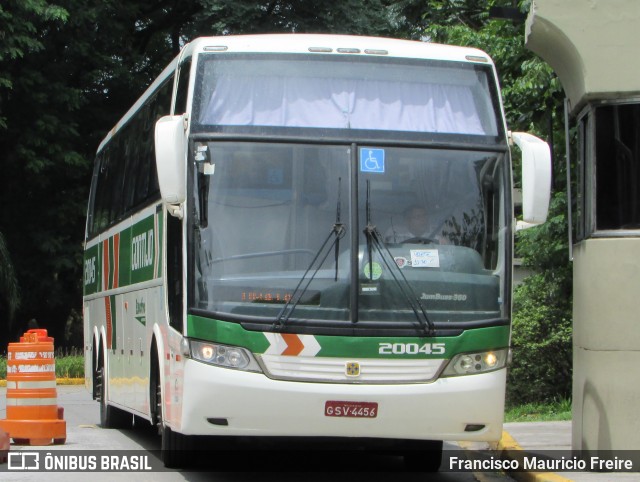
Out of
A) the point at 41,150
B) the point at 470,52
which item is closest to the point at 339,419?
the point at 470,52

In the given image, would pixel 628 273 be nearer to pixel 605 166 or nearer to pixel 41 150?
pixel 605 166

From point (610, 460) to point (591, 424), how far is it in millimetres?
455

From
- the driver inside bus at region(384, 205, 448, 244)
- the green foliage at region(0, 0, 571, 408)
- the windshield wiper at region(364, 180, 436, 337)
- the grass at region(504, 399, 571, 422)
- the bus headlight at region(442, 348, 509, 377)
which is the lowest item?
the grass at region(504, 399, 571, 422)

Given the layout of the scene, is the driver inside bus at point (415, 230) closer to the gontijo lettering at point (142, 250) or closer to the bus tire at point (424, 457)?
the bus tire at point (424, 457)

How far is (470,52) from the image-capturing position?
10719 mm

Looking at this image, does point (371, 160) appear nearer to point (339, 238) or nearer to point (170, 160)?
point (339, 238)

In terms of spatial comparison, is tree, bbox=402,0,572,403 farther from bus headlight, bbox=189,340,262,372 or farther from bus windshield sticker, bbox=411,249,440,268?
bus headlight, bbox=189,340,262,372

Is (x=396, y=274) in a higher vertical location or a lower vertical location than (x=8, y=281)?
higher

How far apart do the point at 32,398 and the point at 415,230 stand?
17.0 feet

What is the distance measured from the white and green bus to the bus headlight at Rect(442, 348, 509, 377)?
14mm

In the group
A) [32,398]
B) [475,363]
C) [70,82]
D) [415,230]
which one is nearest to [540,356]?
[32,398]

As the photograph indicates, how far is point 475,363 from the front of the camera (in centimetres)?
981

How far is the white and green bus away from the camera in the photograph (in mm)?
9539

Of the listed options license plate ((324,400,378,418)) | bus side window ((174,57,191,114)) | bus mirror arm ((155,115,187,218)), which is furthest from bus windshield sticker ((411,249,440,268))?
bus side window ((174,57,191,114))
